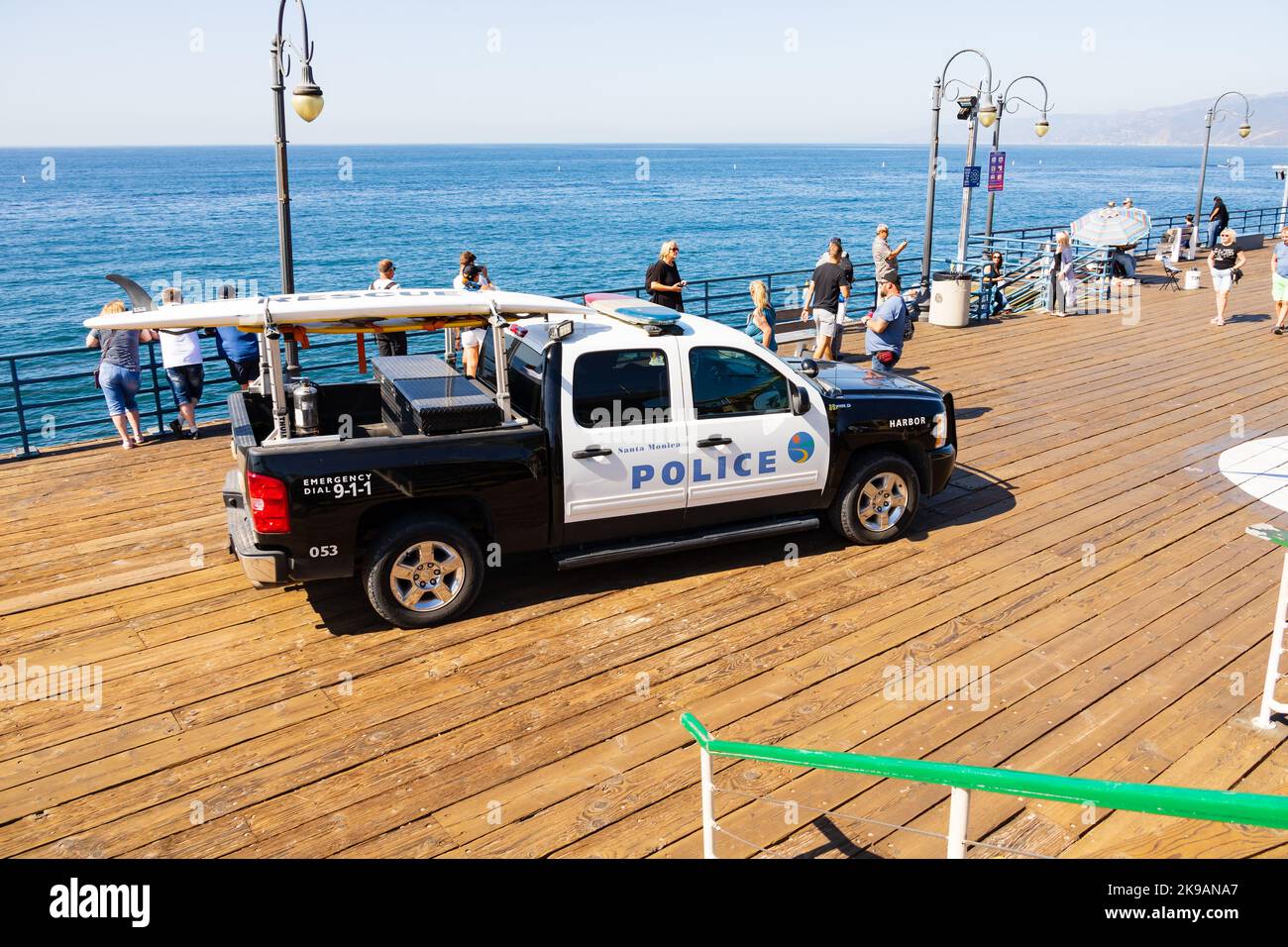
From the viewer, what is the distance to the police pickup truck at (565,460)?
21.1 feet

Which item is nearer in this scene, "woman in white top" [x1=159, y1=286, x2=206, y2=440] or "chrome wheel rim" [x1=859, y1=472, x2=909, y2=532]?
"chrome wheel rim" [x1=859, y1=472, x2=909, y2=532]

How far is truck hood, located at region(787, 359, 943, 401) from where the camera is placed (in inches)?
321

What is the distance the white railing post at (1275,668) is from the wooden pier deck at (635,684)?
0.40 feet

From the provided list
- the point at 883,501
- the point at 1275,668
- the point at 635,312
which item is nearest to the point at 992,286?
the point at 883,501

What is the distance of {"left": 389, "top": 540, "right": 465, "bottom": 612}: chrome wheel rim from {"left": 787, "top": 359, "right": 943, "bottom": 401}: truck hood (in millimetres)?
3282

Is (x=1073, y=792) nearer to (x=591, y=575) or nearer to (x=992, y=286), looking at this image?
(x=591, y=575)

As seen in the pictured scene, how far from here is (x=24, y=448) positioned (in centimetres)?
1076

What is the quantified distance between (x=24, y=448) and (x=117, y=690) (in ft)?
20.1

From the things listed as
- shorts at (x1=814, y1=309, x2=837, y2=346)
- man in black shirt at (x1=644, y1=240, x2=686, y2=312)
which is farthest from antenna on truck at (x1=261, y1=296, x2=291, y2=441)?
shorts at (x1=814, y1=309, x2=837, y2=346)

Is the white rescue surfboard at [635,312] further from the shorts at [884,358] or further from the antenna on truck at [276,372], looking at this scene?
the shorts at [884,358]

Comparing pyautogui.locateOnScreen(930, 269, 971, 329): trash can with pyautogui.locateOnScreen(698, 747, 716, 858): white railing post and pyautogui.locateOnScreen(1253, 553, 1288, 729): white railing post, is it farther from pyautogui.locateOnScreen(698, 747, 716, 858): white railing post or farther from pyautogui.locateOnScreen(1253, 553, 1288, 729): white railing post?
pyautogui.locateOnScreen(698, 747, 716, 858): white railing post

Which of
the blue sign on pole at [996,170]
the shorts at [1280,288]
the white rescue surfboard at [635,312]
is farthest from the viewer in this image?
the blue sign on pole at [996,170]

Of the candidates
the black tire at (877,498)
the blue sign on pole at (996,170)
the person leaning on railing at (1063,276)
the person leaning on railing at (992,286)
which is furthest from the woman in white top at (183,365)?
the blue sign on pole at (996,170)
